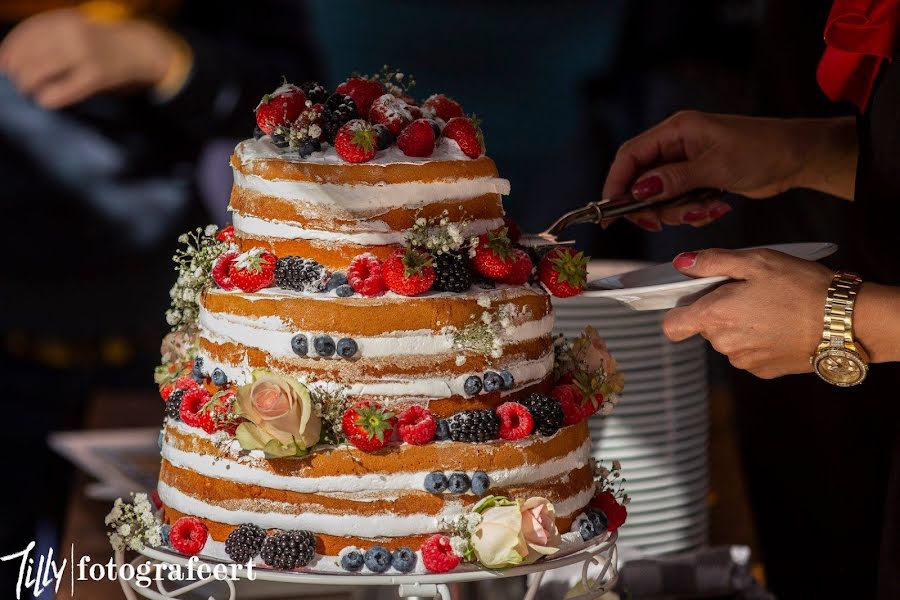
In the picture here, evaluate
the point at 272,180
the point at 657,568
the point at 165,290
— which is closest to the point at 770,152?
the point at 657,568

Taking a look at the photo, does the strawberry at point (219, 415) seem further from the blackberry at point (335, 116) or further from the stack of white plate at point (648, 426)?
the stack of white plate at point (648, 426)

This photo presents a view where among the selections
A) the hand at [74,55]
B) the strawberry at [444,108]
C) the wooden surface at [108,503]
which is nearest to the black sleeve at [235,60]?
the hand at [74,55]

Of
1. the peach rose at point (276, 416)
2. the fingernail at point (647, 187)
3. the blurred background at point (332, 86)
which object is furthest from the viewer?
the blurred background at point (332, 86)

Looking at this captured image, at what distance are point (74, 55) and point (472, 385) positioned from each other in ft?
7.93

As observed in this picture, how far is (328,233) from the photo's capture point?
1.68 metres

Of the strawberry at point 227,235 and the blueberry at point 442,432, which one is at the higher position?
the strawberry at point 227,235

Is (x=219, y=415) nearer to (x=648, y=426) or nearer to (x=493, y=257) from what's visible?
(x=493, y=257)

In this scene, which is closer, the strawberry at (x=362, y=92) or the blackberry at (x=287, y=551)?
the blackberry at (x=287, y=551)

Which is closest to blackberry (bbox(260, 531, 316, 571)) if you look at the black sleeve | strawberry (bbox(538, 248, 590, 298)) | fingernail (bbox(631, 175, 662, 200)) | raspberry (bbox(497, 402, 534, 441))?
raspberry (bbox(497, 402, 534, 441))

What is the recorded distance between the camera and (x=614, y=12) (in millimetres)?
4414

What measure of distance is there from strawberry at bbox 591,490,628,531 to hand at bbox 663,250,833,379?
0.29 meters

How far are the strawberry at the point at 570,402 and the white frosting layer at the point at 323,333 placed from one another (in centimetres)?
13

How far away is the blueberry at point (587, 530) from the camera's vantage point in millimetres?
1741

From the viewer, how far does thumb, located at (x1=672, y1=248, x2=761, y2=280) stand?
1.76m
